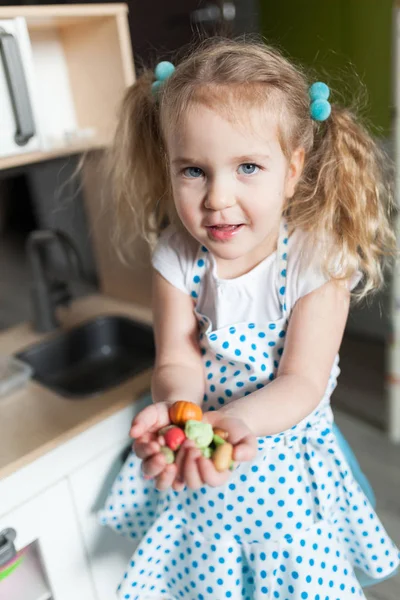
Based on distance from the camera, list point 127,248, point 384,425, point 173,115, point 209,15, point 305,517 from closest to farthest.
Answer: point 173,115 < point 305,517 < point 127,248 < point 209,15 < point 384,425

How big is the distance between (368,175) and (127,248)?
0.61m

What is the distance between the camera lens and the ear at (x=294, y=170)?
0.79m

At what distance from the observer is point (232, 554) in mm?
885

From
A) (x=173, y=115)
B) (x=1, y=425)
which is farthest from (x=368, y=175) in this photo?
(x=1, y=425)

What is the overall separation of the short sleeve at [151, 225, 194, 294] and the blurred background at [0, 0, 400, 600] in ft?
0.88

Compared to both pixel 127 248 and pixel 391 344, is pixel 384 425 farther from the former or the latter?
pixel 127 248

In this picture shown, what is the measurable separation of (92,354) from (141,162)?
0.65 metres

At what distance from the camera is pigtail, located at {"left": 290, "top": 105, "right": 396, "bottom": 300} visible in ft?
2.77

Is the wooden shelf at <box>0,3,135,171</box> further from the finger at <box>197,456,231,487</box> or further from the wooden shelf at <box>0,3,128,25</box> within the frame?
the finger at <box>197,456,231,487</box>

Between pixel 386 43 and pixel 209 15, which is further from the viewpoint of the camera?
pixel 386 43

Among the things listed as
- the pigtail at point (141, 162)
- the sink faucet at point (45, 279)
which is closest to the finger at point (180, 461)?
the pigtail at point (141, 162)

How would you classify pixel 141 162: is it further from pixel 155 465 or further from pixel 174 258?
pixel 155 465

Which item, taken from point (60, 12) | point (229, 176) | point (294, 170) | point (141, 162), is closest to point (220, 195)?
point (229, 176)

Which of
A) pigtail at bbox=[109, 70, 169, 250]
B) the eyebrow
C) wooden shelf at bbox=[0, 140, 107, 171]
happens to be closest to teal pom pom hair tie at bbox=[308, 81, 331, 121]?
the eyebrow
